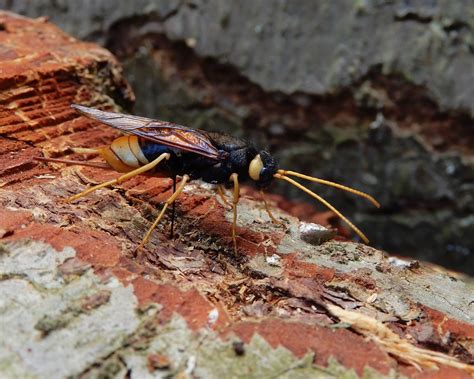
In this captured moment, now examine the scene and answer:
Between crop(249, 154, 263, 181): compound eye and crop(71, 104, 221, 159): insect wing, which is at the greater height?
crop(71, 104, 221, 159): insect wing

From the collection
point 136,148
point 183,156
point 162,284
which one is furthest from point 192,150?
point 162,284

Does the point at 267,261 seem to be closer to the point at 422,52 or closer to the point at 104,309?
the point at 104,309

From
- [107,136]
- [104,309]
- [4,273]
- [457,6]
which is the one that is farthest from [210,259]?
[457,6]

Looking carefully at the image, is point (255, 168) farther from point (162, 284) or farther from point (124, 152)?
point (162, 284)

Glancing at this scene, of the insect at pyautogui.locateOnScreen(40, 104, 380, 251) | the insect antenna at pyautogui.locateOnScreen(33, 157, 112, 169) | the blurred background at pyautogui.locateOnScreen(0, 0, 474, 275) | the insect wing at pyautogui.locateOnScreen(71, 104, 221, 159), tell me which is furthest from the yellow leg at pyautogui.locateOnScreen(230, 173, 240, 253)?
the blurred background at pyautogui.locateOnScreen(0, 0, 474, 275)

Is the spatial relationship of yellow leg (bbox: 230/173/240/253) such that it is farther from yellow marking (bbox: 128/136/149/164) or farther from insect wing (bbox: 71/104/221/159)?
yellow marking (bbox: 128/136/149/164)
